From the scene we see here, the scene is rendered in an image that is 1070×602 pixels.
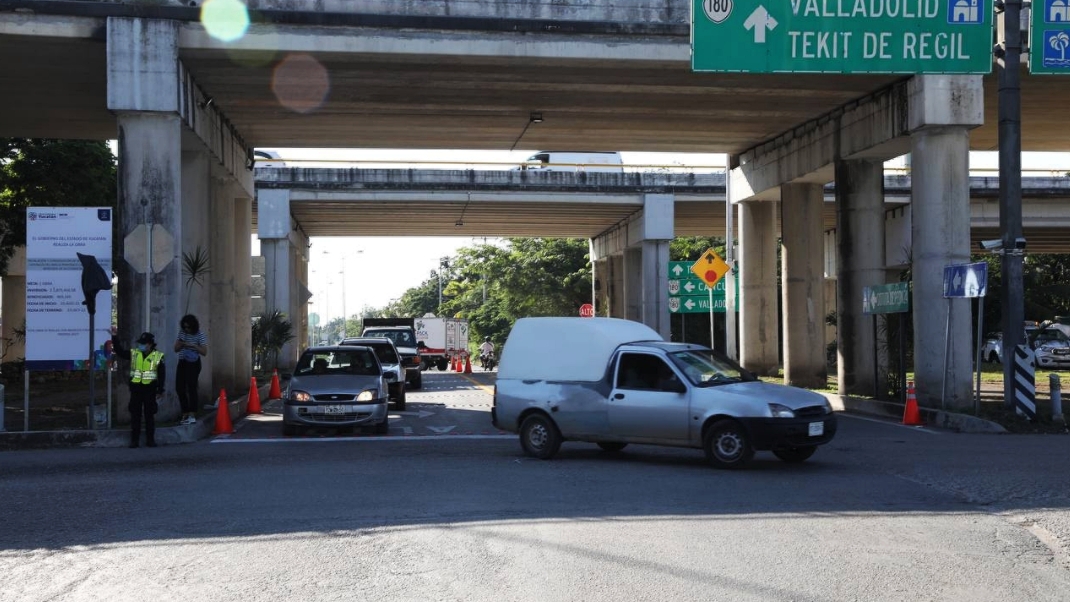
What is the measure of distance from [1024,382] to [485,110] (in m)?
12.9

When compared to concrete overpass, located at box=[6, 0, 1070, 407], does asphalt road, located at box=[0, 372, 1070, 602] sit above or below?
below

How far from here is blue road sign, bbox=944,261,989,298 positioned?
746 inches

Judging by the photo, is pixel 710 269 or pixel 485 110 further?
pixel 710 269

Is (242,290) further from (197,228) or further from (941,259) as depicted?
(941,259)

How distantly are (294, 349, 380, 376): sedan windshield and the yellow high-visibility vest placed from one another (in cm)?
296

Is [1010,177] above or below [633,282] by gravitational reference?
above

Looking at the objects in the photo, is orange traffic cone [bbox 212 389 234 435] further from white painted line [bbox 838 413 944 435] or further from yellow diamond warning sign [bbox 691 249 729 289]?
yellow diamond warning sign [bbox 691 249 729 289]

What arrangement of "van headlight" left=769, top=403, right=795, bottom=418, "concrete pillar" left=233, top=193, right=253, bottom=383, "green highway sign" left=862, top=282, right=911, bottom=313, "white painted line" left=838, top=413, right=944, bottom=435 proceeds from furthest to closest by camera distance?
"concrete pillar" left=233, top=193, right=253, bottom=383 < "green highway sign" left=862, top=282, right=911, bottom=313 < "white painted line" left=838, top=413, right=944, bottom=435 < "van headlight" left=769, top=403, right=795, bottom=418

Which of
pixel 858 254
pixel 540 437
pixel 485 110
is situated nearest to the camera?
pixel 540 437

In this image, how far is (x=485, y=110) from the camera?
25.6 metres

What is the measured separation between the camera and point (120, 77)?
1859 centimetres

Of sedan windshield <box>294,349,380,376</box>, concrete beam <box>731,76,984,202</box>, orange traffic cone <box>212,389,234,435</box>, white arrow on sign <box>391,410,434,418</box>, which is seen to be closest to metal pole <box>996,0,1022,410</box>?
concrete beam <box>731,76,984,202</box>

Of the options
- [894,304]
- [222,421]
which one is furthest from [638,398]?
[894,304]

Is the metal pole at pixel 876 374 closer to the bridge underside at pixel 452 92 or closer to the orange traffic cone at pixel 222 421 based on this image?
the bridge underside at pixel 452 92
